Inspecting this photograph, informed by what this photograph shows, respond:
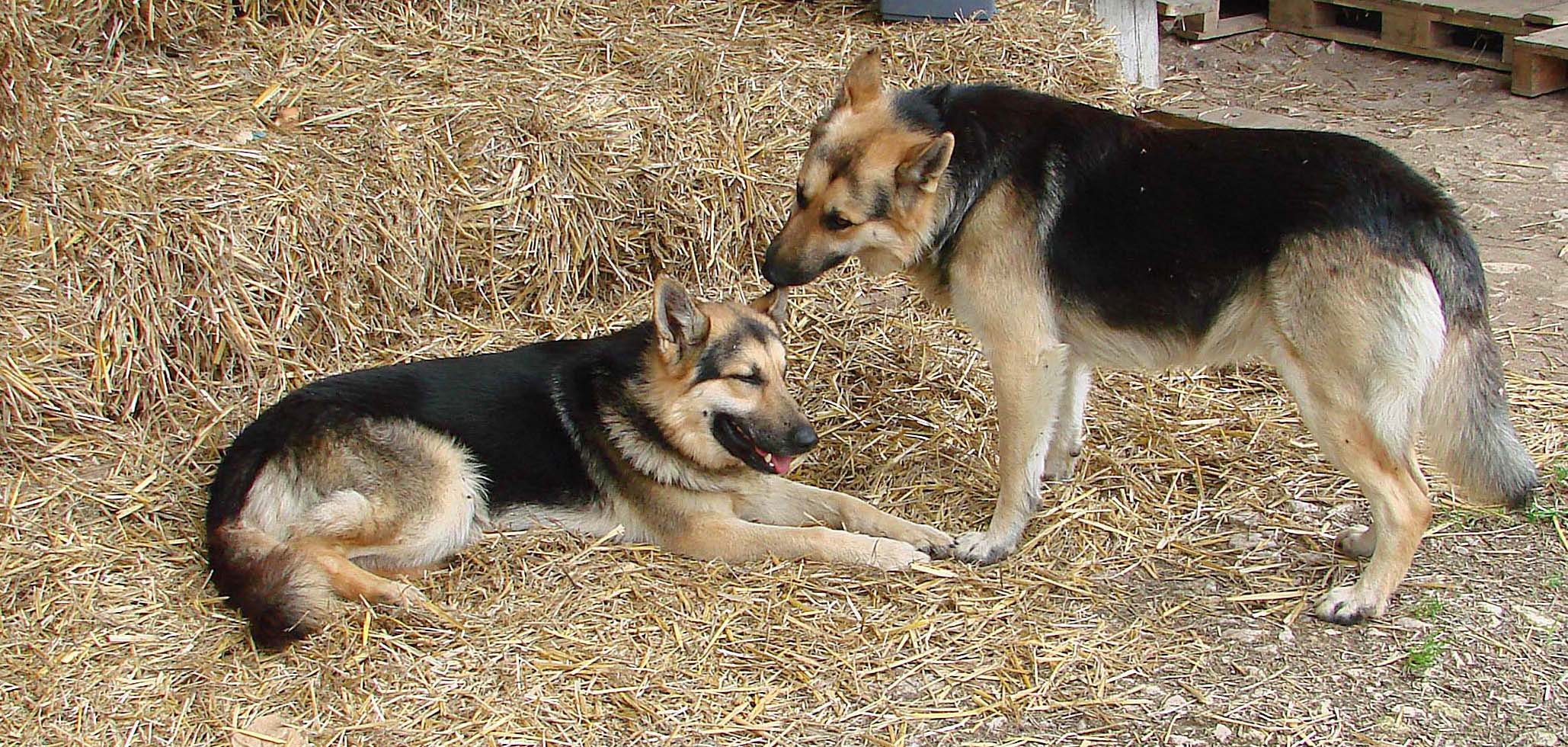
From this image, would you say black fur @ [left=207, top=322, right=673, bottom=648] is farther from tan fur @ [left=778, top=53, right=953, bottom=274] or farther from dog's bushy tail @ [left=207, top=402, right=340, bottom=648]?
tan fur @ [left=778, top=53, right=953, bottom=274]

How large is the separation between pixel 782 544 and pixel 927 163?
4.87 ft

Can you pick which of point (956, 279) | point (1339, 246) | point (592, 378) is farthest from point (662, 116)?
point (1339, 246)

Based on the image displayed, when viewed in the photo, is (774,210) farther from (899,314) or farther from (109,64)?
(109,64)

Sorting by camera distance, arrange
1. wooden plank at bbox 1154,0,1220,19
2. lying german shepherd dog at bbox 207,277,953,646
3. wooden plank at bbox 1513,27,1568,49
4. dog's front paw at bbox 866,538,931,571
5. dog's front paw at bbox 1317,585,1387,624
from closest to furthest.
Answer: dog's front paw at bbox 1317,585,1387,624 < lying german shepherd dog at bbox 207,277,953,646 < dog's front paw at bbox 866,538,931,571 < wooden plank at bbox 1513,27,1568,49 < wooden plank at bbox 1154,0,1220,19

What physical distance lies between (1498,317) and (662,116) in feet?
13.8

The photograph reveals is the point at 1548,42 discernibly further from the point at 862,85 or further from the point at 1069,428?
the point at 862,85

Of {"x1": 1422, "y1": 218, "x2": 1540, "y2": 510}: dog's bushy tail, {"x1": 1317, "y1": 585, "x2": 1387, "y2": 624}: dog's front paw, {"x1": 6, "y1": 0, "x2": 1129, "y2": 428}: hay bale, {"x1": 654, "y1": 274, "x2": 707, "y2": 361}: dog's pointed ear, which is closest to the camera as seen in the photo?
{"x1": 1422, "y1": 218, "x2": 1540, "y2": 510}: dog's bushy tail

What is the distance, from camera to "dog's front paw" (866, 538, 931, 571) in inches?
191

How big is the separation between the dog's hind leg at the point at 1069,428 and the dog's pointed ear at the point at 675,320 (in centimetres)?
143

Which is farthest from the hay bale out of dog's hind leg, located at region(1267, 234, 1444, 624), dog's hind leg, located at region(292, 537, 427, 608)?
dog's hind leg, located at region(1267, 234, 1444, 624)

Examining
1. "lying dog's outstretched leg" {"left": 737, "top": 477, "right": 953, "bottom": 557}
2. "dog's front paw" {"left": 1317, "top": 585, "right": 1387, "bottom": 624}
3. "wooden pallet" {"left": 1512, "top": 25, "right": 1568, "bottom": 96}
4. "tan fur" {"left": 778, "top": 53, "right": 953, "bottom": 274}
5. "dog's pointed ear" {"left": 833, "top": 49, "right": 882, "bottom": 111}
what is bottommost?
"dog's front paw" {"left": 1317, "top": 585, "right": 1387, "bottom": 624}

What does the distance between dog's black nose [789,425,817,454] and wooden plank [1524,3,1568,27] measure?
272 inches

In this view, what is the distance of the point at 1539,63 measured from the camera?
8898mm

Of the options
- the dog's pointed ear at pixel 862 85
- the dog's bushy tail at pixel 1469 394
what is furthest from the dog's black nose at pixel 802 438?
the dog's bushy tail at pixel 1469 394
